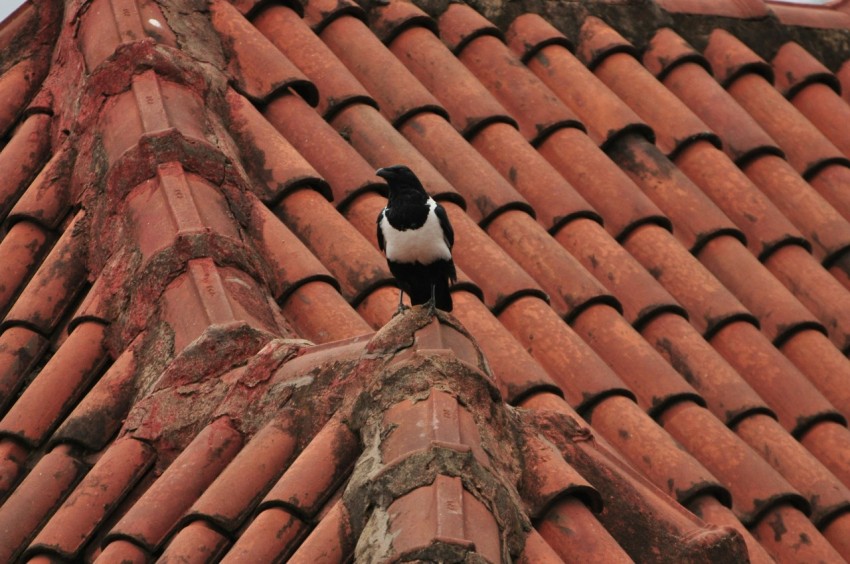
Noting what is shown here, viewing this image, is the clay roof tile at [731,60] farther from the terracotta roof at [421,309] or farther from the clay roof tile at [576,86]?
the clay roof tile at [576,86]

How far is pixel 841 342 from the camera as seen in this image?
21.9 ft

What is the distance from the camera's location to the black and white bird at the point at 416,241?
16.9ft

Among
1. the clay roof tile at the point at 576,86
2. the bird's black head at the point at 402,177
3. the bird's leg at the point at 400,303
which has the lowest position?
the clay roof tile at the point at 576,86

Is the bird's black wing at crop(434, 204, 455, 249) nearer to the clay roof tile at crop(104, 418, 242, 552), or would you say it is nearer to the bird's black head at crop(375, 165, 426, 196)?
the bird's black head at crop(375, 165, 426, 196)

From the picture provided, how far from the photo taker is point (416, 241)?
16.9ft

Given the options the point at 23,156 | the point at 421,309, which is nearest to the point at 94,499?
the point at 421,309

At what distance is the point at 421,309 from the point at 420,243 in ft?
2.39

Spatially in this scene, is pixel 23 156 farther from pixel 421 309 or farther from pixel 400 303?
pixel 421 309

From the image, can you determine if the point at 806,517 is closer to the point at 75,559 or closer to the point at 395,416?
the point at 395,416

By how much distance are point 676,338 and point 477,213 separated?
905mm

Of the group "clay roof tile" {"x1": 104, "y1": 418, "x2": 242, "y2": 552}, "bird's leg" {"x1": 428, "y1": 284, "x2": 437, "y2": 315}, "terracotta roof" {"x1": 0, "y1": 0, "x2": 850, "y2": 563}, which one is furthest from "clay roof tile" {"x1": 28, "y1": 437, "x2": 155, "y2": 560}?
"bird's leg" {"x1": 428, "y1": 284, "x2": 437, "y2": 315}

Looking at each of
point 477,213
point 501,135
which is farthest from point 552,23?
point 477,213

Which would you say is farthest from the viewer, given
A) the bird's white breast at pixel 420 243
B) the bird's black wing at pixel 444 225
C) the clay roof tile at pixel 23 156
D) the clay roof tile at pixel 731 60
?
the clay roof tile at pixel 731 60

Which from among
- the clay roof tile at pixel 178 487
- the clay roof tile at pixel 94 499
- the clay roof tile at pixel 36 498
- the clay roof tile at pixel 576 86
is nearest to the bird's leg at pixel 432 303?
the clay roof tile at pixel 178 487
